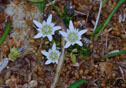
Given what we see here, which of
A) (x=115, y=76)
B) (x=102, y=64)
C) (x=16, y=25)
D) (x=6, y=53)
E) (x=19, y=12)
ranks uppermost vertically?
(x=19, y=12)

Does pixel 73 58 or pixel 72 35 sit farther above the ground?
pixel 72 35

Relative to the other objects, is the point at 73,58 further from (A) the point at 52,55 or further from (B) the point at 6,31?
(B) the point at 6,31

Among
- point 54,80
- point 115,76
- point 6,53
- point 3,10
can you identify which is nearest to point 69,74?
point 54,80

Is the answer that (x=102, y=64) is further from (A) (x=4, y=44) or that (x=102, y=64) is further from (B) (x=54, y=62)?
(A) (x=4, y=44)

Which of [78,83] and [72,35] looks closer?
[78,83]

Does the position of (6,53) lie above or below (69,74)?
above

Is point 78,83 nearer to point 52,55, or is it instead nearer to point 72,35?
point 52,55

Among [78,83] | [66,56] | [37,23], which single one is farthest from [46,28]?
[78,83]

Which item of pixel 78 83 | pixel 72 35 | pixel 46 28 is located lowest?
pixel 78 83
